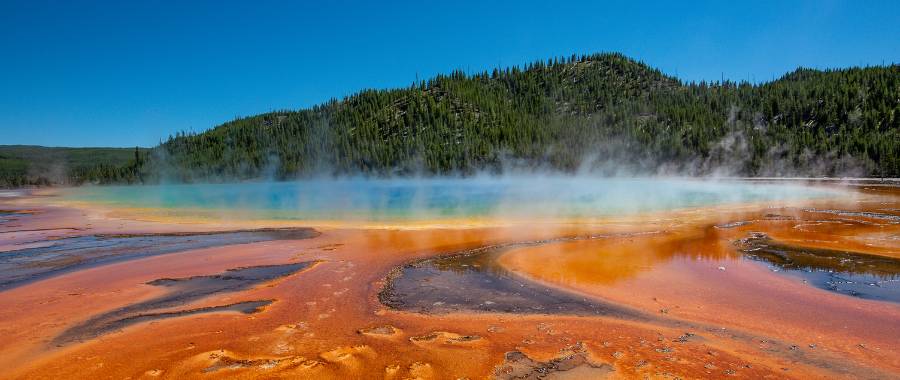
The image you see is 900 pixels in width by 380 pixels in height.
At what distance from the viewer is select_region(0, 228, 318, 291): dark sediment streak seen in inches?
474

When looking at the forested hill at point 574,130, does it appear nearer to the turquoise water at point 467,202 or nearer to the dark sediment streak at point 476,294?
the turquoise water at point 467,202

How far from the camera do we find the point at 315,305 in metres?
8.87

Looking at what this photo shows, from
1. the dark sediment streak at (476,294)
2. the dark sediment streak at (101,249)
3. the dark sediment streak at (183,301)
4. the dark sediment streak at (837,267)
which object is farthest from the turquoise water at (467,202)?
the dark sediment streak at (183,301)

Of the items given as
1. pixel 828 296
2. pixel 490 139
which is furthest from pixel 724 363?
pixel 490 139

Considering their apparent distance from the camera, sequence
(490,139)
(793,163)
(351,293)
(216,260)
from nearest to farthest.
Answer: (351,293), (216,260), (793,163), (490,139)

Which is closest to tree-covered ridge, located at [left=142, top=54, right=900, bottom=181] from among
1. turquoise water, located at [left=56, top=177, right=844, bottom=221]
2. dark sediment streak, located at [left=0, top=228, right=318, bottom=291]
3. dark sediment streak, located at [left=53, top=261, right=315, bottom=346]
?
turquoise water, located at [left=56, top=177, right=844, bottom=221]

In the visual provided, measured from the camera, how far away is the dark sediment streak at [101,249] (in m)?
12.0

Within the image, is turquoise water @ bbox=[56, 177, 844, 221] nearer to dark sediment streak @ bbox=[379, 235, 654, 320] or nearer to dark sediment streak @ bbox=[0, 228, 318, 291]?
dark sediment streak @ bbox=[0, 228, 318, 291]

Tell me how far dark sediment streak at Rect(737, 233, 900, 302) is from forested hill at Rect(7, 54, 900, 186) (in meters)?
71.1

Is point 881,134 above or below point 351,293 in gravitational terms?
above

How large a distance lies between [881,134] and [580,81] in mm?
87859

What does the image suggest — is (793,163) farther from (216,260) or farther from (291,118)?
(291,118)

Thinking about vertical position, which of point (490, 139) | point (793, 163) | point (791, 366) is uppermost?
point (490, 139)

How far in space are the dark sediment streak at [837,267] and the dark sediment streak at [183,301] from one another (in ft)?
36.1
